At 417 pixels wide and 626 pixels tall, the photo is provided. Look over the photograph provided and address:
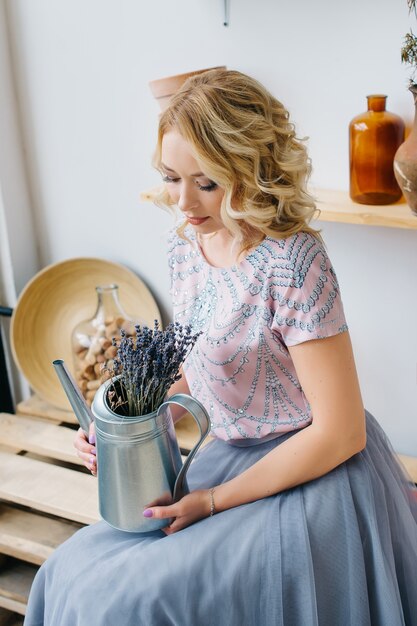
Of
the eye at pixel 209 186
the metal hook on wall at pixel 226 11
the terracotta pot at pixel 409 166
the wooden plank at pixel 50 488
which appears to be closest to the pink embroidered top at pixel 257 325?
the eye at pixel 209 186

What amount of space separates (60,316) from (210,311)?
3.11ft

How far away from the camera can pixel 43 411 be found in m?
2.06

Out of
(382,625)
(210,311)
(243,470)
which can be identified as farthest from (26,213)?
(382,625)

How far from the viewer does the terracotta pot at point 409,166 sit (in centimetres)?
140

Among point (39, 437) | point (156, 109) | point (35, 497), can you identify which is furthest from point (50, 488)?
point (156, 109)

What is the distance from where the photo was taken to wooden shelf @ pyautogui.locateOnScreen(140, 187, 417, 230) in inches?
58.0

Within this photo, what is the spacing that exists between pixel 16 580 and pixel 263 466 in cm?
85

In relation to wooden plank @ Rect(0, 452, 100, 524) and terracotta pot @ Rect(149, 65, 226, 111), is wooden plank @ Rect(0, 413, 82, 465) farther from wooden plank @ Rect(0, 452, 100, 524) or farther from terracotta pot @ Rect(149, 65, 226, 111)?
terracotta pot @ Rect(149, 65, 226, 111)

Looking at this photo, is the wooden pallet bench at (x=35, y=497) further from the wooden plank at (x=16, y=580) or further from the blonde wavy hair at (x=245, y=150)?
the blonde wavy hair at (x=245, y=150)

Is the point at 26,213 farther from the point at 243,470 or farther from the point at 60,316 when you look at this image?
the point at 243,470

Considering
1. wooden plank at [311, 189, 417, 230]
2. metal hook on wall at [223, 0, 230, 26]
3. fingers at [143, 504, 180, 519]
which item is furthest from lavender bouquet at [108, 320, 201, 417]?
metal hook on wall at [223, 0, 230, 26]

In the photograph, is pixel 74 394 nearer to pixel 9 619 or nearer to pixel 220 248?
pixel 220 248

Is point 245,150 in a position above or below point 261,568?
above

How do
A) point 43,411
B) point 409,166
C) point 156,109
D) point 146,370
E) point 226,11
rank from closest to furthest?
point 146,370 → point 409,166 → point 226,11 → point 156,109 → point 43,411
